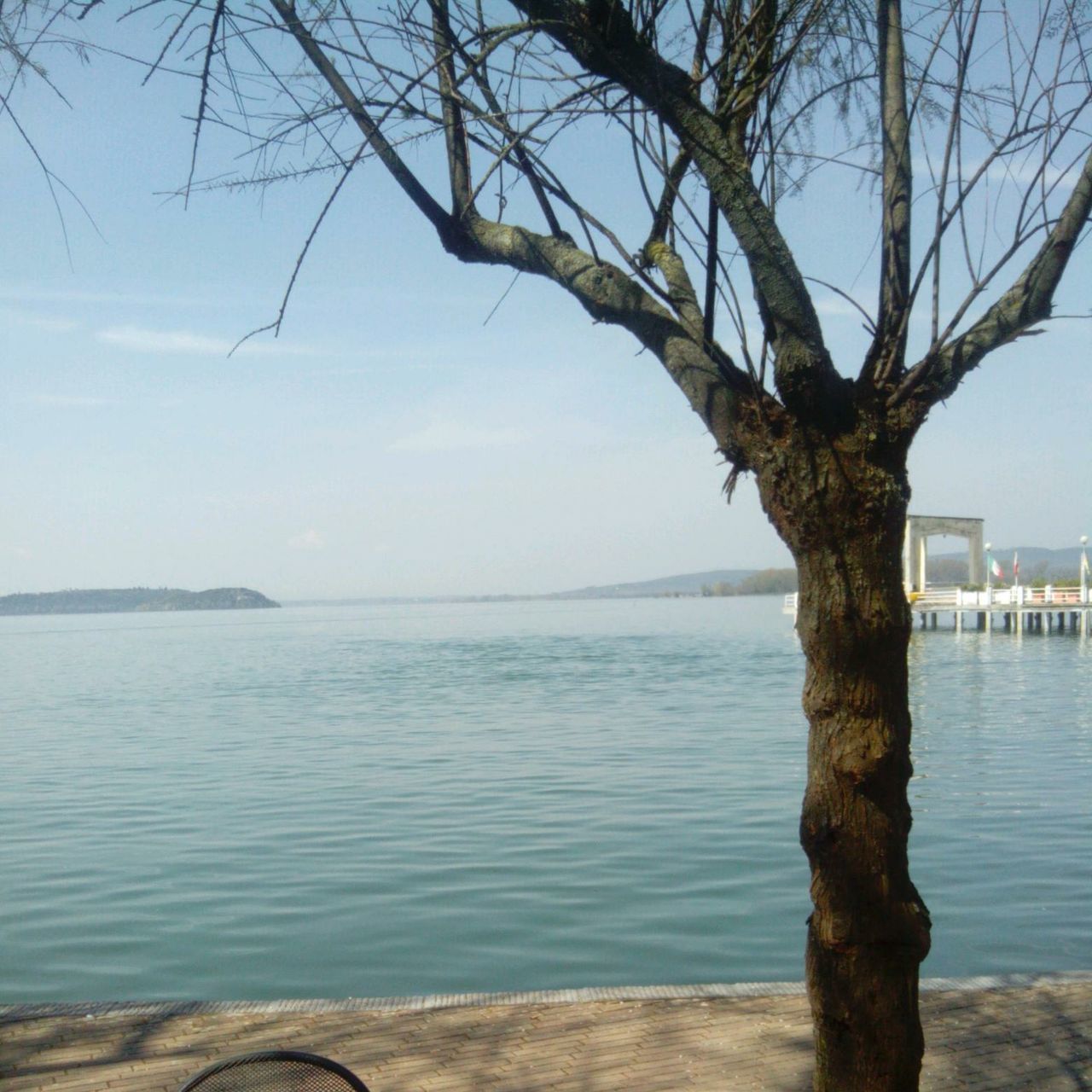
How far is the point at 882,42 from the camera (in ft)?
12.3

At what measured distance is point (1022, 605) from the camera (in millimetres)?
59844

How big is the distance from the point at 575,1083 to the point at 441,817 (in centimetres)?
948

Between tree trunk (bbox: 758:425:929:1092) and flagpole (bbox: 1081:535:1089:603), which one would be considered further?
flagpole (bbox: 1081:535:1089:603)

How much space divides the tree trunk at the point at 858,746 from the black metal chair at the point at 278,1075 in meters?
1.38

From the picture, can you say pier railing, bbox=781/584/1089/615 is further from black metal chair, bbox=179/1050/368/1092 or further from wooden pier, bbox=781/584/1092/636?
black metal chair, bbox=179/1050/368/1092

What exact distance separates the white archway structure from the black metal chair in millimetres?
59833

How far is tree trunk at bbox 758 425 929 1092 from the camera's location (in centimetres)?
330

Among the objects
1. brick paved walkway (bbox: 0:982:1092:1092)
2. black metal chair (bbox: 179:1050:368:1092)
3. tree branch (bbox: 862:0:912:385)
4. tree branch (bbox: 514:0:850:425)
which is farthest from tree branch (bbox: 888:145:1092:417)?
brick paved walkway (bbox: 0:982:1092:1092)

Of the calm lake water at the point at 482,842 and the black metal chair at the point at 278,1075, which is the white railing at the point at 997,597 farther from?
the black metal chair at the point at 278,1075

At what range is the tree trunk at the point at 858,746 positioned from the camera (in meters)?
3.30

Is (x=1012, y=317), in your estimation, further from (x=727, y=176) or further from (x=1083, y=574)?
(x=1083, y=574)

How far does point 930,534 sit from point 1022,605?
587 centimetres

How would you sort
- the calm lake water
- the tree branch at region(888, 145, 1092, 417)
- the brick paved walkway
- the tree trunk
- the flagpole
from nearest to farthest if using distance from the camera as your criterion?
the tree trunk < the tree branch at region(888, 145, 1092, 417) < the brick paved walkway < the calm lake water < the flagpole

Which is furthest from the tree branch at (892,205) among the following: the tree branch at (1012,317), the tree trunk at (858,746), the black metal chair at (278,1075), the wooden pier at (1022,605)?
the wooden pier at (1022,605)
